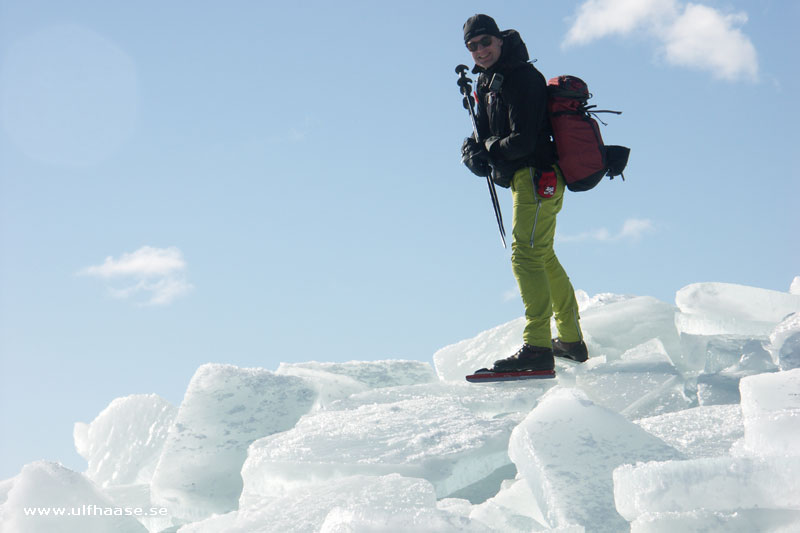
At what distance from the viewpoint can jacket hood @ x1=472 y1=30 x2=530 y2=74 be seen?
17.1 feet

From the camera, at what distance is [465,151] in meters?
5.63

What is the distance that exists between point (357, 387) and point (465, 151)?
2776 mm

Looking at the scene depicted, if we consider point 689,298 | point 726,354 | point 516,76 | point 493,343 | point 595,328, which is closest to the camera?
point 516,76

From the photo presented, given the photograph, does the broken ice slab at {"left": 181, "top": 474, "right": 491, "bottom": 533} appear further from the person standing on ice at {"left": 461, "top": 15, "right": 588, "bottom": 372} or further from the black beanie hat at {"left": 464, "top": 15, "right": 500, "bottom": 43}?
the black beanie hat at {"left": 464, "top": 15, "right": 500, "bottom": 43}

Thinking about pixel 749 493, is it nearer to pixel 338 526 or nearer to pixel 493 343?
pixel 338 526

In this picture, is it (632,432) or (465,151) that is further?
(465,151)

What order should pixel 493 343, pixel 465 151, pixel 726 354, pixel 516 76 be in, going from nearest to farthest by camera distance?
pixel 516 76, pixel 465 151, pixel 726 354, pixel 493 343

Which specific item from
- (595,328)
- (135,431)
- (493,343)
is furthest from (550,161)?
(135,431)

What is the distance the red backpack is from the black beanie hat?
0.60 meters

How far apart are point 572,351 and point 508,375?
2.65ft

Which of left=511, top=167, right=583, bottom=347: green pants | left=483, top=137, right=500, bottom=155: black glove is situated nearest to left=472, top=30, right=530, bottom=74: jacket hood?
left=483, top=137, right=500, bottom=155: black glove

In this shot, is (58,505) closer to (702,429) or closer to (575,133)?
(702,429)

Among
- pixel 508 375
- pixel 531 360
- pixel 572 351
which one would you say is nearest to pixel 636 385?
pixel 572 351

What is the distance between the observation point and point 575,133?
5211 mm
